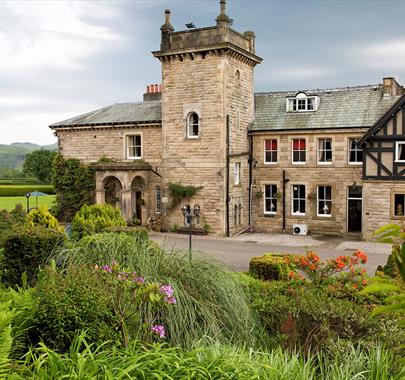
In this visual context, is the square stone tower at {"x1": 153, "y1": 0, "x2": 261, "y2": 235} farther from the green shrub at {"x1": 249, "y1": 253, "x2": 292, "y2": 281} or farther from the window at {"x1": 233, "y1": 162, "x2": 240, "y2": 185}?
the green shrub at {"x1": 249, "y1": 253, "x2": 292, "y2": 281}

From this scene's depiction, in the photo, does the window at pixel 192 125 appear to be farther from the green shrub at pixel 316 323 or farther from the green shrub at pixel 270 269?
the green shrub at pixel 316 323

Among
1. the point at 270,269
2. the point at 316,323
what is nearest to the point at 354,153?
the point at 270,269

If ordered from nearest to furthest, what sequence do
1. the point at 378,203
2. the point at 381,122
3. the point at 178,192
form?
the point at 381,122, the point at 378,203, the point at 178,192

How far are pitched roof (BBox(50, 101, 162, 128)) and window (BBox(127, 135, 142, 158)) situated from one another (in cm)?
107

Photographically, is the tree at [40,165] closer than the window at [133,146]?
No

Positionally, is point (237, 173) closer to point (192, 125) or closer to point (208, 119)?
point (208, 119)

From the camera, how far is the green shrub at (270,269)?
1375cm

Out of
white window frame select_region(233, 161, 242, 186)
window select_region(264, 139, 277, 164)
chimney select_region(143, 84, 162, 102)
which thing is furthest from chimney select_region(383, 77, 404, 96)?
chimney select_region(143, 84, 162, 102)

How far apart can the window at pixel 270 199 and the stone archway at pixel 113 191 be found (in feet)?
28.6

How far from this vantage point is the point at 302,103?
2770cm

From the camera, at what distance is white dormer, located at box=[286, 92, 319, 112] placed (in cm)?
2709

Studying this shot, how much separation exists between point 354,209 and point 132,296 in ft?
69.6

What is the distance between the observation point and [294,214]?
88.4 ft

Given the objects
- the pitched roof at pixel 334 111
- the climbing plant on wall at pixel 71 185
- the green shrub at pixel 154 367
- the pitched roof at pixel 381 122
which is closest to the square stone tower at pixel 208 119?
the pitched roof at pixel 334 111
